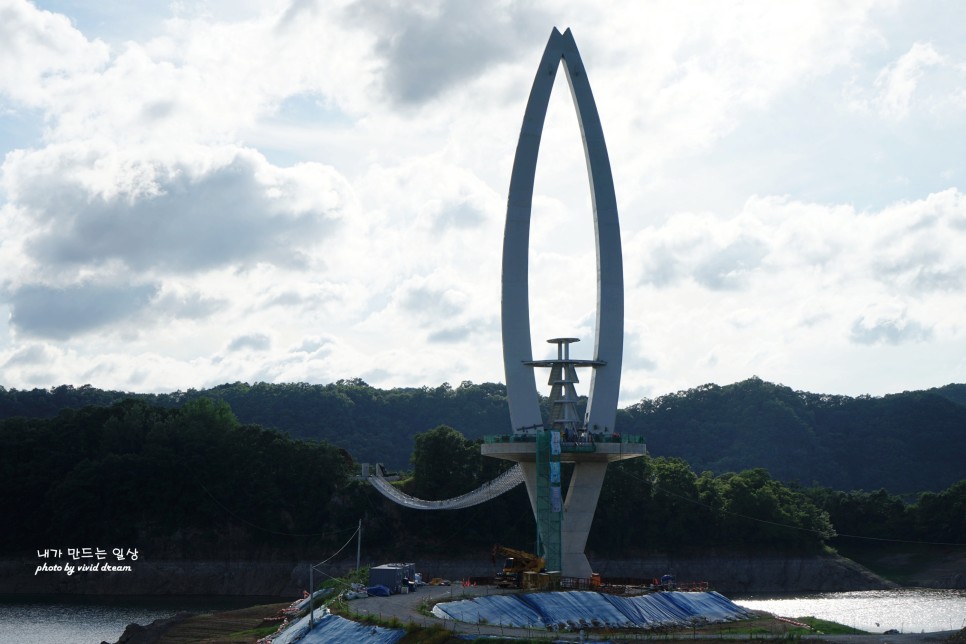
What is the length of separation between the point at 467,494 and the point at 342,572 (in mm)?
11325

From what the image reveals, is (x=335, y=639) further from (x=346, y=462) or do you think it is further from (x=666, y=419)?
(x=666, y=419)

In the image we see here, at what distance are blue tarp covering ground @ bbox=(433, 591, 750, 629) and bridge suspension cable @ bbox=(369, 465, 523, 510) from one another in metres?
26.3

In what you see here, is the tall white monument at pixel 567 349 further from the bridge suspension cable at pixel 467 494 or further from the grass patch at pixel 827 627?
the bridge suspension cable at pixel 467 494

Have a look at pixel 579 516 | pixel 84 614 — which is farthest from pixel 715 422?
pixel 84 614

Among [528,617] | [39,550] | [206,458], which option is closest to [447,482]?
[206,458]

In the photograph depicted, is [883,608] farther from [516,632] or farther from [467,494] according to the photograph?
[516,632]

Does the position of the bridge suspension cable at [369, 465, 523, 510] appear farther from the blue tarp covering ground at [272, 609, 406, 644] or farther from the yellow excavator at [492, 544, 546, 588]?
the blue tarp covering ground at [272, 609, 406, 644]

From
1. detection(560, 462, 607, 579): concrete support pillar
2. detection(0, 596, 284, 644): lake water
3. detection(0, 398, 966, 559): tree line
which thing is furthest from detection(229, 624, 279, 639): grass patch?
detection(0, 398, 966, 559): tree line

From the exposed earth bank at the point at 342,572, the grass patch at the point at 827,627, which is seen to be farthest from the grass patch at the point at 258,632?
the exposed earth bank at the point at 342,572

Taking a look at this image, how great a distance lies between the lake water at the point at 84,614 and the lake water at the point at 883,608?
3510 cm

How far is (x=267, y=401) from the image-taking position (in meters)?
169

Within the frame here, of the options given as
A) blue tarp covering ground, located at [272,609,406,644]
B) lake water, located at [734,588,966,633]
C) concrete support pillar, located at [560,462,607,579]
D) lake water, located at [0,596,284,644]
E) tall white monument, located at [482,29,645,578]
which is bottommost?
lake water, located at [734,588,966,633]

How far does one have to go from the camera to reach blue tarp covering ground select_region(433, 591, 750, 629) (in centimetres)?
4453

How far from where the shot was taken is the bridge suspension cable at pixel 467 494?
8300 cm
